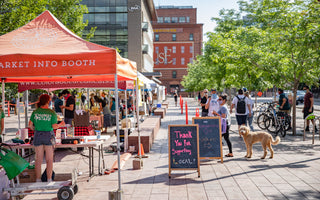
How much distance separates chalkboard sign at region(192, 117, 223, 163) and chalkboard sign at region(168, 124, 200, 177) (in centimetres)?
104

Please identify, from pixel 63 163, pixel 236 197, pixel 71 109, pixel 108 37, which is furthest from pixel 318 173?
pixel 108 37

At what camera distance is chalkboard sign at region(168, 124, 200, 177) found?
25.3 feet

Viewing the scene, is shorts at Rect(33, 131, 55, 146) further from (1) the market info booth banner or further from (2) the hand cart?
(1) the market info booth banner

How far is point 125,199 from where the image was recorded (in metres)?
6.10

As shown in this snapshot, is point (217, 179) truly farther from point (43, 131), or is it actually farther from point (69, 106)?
point (69, 106)

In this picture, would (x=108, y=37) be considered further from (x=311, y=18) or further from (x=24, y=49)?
(x=24, y=49)

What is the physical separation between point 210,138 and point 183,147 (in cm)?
139

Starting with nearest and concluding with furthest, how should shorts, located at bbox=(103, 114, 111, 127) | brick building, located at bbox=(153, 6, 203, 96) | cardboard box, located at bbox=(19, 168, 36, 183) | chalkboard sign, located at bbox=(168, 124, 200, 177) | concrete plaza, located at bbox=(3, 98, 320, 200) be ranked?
concrete plaza, located at bbox=(3, 98, 320, 200) → cardboard box, located at bbox=(19, 168, 36, 183) → chalkboard sign, located at bbox=(168, 124, 200, 177) → shorts, located at bbox=(103, 114, 111, 127) → brick building, located at bbox=(153, 6, 203, 96)

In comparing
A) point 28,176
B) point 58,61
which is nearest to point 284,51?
point 58,61

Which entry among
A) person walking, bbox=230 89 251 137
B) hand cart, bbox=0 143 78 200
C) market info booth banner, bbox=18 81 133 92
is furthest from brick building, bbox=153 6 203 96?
hand cart, bbox=0 143 78 200

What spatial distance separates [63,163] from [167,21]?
341ft

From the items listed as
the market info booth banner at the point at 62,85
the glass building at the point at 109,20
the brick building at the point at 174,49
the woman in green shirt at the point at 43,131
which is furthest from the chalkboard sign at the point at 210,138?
the brick building at the point at 174,49

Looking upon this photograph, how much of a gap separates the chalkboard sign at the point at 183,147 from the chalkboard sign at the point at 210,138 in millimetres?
1042

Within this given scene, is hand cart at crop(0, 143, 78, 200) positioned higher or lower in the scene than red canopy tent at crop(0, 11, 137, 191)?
lower
